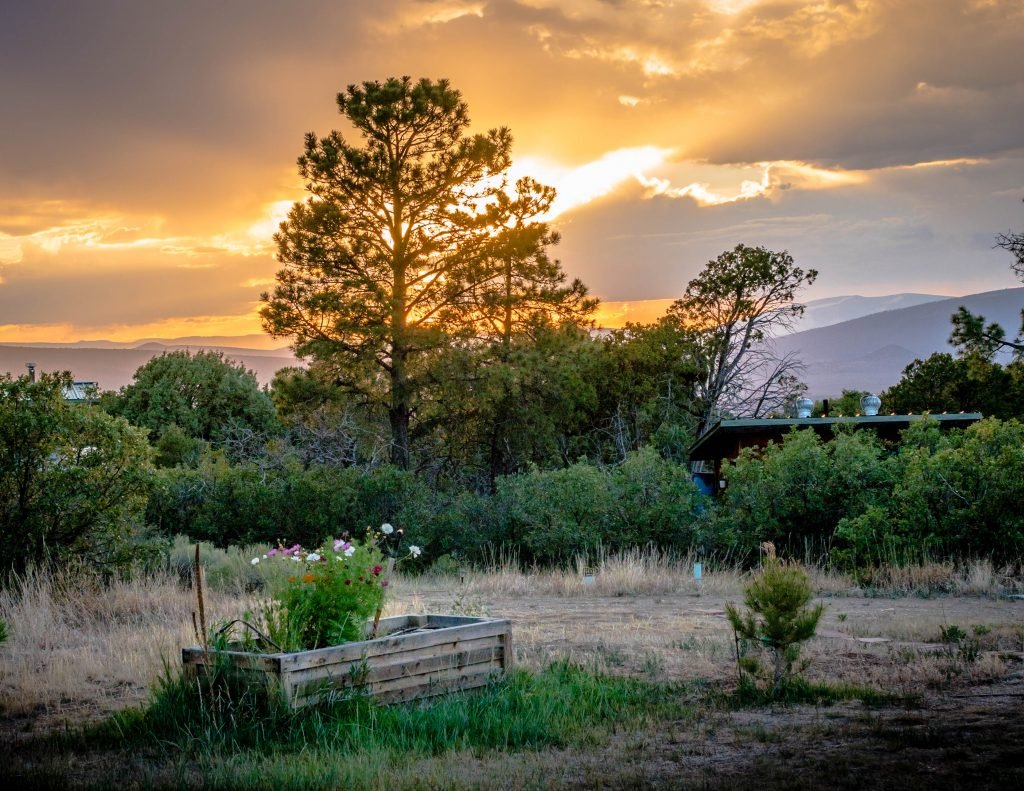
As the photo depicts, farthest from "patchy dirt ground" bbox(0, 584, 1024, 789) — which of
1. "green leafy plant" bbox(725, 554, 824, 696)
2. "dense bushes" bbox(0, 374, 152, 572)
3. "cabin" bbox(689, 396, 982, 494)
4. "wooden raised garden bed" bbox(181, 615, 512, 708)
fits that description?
"cabin" bbox(689, 396, 982, 494)

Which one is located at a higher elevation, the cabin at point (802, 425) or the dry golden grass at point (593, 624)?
the cabin at point (802, 425)

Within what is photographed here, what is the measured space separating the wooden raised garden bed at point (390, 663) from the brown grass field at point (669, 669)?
844 mm

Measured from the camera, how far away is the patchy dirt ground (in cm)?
585

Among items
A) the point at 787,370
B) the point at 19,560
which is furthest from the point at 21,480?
the point at 787,370

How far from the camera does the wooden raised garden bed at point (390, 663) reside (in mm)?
7059

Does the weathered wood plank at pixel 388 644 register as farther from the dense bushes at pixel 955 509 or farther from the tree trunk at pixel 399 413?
the tree trunk at pixel 399 413

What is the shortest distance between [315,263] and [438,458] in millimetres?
7528

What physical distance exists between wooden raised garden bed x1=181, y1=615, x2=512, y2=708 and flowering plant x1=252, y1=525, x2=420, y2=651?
26cm

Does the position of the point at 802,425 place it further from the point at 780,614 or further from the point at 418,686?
the point at 418,686

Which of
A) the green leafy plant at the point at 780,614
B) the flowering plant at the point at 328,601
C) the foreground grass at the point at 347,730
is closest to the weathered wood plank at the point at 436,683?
the foreground grass at the point at 347,730

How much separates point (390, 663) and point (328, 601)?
67 cm

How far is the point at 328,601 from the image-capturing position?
25.5ft

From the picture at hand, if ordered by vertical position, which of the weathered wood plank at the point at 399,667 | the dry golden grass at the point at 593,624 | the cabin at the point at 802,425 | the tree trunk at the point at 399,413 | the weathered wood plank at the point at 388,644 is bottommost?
the dry golden grass at the point at 593,624

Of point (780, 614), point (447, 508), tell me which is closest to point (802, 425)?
point (447, 508)
